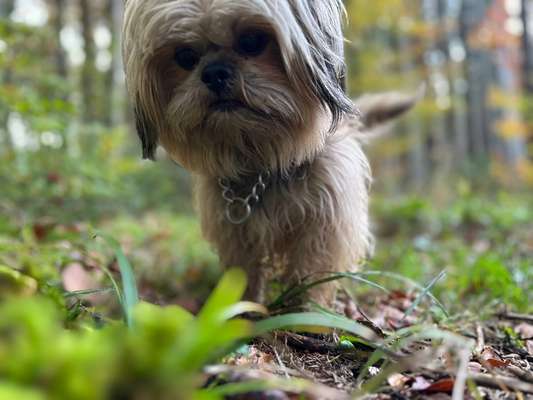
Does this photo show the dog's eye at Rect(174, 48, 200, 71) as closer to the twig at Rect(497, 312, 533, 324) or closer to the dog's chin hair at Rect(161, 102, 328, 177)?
the dog's chin hair at Rect(161, 102, 328, 177)

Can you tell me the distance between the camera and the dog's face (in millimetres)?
2527

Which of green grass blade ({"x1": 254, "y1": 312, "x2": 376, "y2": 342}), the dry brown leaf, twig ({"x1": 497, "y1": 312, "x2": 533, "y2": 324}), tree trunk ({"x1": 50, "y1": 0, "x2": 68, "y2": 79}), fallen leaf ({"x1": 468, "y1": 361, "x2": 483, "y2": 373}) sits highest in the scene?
tree trunk ({"x1": 50, "y1": 0, "x2": 68, "y2": 79})

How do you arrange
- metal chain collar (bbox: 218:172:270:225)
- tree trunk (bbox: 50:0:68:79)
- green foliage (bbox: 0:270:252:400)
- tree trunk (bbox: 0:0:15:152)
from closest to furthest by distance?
green foliage (bbox: 0:270:252:400) → metal chain collar (bbox: 218:172:270:225) → tree trunk (bbox: 0:0:15:152) → tree trunk (bbox: 50:0:68:79)

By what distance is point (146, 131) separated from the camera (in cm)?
302

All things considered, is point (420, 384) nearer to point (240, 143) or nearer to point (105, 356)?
point (105, 356)

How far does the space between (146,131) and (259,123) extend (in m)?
0.65

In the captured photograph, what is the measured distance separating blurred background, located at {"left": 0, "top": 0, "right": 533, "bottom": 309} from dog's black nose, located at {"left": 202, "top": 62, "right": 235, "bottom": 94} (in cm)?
87

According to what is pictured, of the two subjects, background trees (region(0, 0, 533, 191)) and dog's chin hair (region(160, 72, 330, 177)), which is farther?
background trees (region(0, 0, 533, 191))

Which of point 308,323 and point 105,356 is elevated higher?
point 105,356

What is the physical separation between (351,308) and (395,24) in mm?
12567

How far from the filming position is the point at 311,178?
3.01 meters

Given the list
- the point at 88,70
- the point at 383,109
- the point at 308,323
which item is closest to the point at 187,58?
the point at 308,323

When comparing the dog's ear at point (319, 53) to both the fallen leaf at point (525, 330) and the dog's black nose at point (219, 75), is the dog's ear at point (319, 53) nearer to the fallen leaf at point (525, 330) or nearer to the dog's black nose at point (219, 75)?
the dog's black nose at point (219, 75)

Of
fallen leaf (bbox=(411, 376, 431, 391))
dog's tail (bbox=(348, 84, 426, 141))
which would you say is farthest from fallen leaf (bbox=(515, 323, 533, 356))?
dog's tail (bbox=(348, 84, 426, 141))
